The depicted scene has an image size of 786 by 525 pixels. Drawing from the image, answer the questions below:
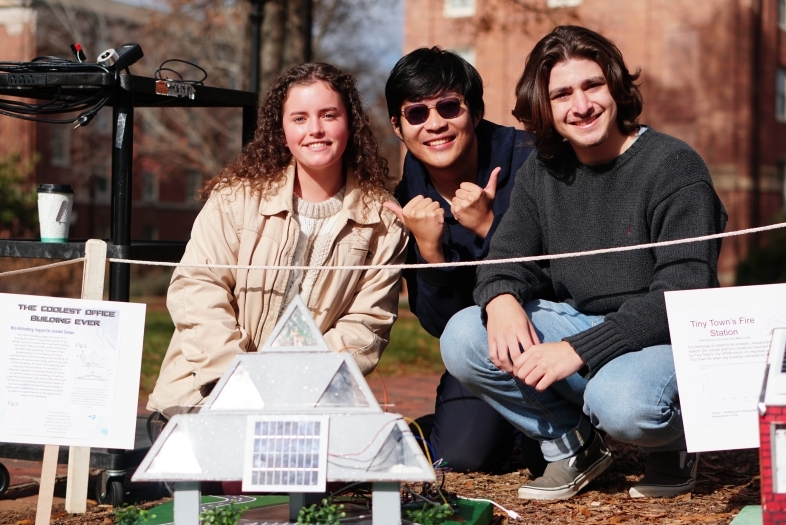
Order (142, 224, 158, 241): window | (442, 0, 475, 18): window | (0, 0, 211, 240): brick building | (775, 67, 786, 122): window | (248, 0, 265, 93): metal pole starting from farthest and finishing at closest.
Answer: (142, 224, 158, 241): window
(442, 0, 475, 18): window
(775, 67, 786, 122): window
(0, 0, 211, 240): brick building
(248, 0, 265, 93): metal pole

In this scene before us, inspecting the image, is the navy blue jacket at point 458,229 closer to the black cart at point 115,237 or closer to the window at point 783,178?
the black cart at point 115,237

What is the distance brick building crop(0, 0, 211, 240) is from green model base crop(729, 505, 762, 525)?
62.7 feet

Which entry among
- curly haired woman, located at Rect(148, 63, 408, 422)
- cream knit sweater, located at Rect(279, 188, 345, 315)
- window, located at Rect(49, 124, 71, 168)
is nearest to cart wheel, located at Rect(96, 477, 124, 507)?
curly haired woman, located at Rect(148, 63, 408, 422)

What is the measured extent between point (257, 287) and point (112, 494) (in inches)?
40.7

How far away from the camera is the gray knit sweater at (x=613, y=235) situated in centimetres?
322

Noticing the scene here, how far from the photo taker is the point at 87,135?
2748 centimetres

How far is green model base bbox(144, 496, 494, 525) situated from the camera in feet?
9.70

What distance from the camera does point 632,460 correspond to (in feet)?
14.7

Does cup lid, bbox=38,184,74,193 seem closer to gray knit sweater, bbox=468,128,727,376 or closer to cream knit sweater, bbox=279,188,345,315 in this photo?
cream knit sweater, bbox=279,188,345,315

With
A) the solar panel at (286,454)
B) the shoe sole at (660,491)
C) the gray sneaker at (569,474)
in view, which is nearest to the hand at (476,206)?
the gray sneaker at (569,474)

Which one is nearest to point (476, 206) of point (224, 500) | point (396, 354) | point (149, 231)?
point (224, 500)

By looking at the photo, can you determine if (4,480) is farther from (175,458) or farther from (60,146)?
(60,146)

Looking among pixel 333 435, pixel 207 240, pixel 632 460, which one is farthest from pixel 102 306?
pixel 632 460

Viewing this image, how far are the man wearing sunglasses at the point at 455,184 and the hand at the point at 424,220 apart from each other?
0.04 feet
